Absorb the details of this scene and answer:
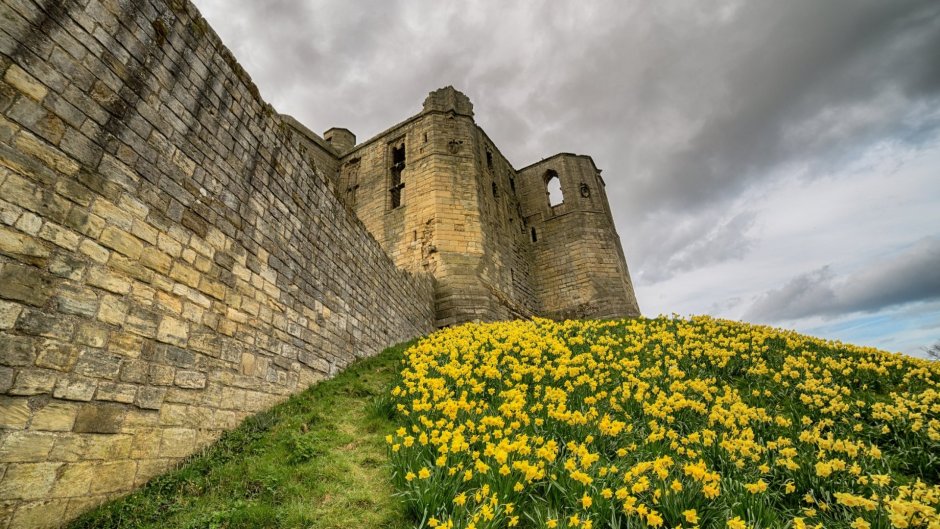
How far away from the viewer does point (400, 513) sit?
11.5ft

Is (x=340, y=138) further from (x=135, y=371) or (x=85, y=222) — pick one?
(x=135, y=371)

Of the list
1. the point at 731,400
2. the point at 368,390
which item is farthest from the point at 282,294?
the point at 731,400

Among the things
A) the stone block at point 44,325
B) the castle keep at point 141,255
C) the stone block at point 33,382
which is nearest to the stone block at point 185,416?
the castle keep at point 141,255

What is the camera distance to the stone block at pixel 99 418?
341 centimetres

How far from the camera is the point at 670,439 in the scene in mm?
4727

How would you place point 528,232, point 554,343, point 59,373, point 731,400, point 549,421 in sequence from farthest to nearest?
point 528,232, point 554,343, point 731,400, point 549,421, point 59,373

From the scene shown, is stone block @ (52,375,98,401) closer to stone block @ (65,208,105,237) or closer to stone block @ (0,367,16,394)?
stone block @ (0,367,16,394)

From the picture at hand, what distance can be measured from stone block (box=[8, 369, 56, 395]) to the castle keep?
0.01m

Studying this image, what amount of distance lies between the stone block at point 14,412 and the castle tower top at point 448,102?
60.2 ft

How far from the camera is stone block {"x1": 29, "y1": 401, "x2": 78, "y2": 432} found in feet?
10.3

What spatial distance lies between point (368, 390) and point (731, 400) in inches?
208

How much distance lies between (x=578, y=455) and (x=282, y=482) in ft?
9.28

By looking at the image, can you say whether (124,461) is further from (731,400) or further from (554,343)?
(731,400)

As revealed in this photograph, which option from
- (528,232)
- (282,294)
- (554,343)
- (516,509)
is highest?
(528,232)
